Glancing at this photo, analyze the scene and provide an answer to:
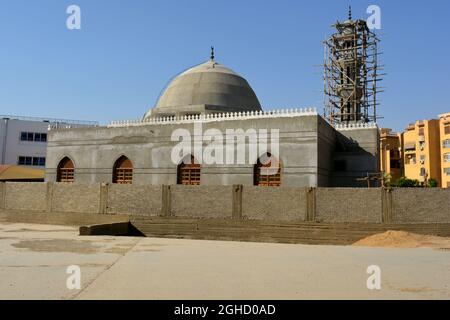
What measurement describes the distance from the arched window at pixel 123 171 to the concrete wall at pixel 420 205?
13394 mm

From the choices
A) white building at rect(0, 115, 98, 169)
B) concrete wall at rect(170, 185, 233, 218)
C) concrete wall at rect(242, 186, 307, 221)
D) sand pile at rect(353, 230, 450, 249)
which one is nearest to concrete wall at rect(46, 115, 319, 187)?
concrete wall at rect(242, 186, 307, 221)

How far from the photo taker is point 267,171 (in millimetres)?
18812

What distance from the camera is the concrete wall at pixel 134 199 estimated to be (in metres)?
16.6

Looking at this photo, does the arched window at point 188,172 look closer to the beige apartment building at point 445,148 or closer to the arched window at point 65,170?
the arched window at point 65,170

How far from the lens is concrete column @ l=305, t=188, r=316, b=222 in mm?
14602

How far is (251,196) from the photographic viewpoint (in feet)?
50.5

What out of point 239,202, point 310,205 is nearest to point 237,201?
point 239,202

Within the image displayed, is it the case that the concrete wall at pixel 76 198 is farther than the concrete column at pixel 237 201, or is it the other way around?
the concrete wall at pixel 76 198

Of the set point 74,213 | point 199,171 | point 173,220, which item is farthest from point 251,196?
point 74,213

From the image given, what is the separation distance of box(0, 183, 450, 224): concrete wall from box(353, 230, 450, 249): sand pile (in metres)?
0.68

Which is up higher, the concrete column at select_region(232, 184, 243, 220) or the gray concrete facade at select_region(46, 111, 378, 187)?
the gray concrete facade at select_region(46, 111, 378, 187)

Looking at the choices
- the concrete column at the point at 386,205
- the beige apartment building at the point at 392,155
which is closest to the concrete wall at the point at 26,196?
the concrete column at the point at 386,205

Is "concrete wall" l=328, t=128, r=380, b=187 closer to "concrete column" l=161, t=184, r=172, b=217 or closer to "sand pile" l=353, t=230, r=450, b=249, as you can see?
"sand pile" l=353, t=230, r=450, b=249
